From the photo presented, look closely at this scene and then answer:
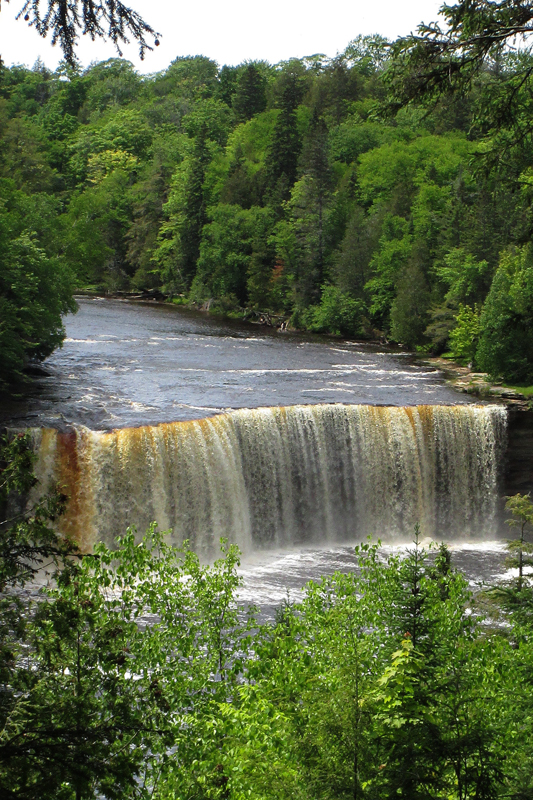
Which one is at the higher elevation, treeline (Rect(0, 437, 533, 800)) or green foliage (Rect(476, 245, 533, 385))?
green foliage (Rect(476, 245, 533, 385))

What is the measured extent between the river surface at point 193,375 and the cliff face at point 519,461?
7.68 feet

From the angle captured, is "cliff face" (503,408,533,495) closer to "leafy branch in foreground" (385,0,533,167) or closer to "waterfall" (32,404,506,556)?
"waterfall" (32,404,506,556)

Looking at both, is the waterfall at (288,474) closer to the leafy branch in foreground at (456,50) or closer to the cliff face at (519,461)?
the cliff face at (519,461)

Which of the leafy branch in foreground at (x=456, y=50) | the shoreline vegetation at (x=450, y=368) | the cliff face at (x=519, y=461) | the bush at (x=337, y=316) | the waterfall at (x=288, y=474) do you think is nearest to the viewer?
the leafy branch in foreground at (x=456, y=50)

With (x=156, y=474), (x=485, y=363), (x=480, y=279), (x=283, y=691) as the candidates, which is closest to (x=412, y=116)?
(x=480, y=279)

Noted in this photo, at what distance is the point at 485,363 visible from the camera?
3281 cm

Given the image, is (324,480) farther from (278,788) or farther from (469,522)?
(278,788)

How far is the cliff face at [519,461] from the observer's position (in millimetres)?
27484

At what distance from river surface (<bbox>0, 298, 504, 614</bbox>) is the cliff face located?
7.32 feet

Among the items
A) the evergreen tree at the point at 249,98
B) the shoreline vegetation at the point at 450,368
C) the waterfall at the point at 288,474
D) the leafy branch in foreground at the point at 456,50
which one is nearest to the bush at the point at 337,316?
the shoreline vegetation at the point at 450,368

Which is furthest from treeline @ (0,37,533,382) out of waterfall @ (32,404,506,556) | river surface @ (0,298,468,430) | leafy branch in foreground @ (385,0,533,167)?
leafy branch in foreground @ (385,0,533,167)

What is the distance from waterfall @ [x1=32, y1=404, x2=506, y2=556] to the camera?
22391mm

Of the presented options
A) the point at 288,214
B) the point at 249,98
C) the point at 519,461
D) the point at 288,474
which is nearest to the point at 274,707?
the point at 288,474

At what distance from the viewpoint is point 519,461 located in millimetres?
27516
